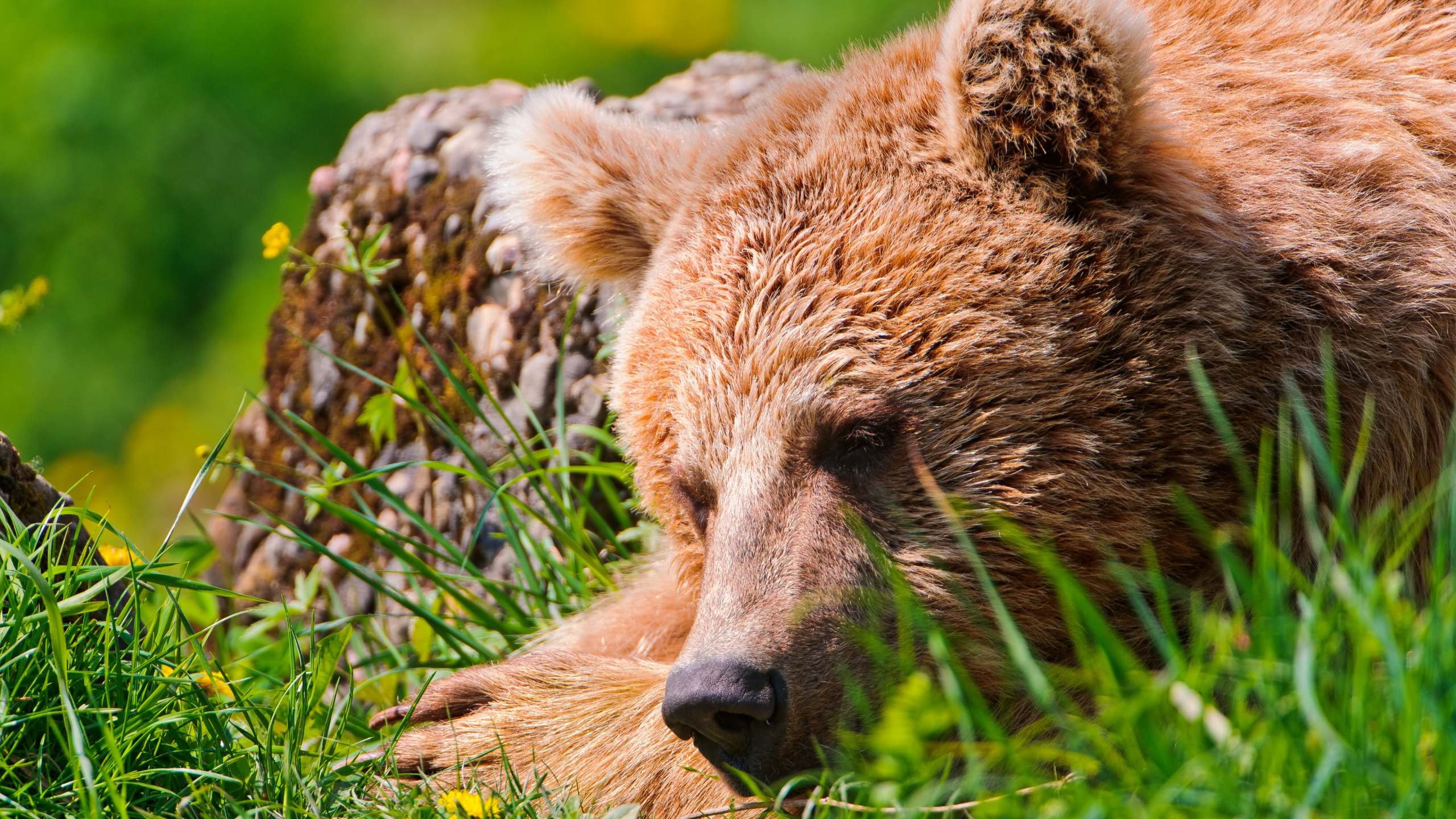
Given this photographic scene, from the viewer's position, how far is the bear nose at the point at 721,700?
223 centimetres

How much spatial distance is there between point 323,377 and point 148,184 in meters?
4.54

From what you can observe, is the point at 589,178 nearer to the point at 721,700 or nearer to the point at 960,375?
the point at 960,375

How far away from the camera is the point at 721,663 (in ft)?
7.42

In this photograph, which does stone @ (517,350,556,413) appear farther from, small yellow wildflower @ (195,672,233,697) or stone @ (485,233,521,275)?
small yellow wildflower @ (195,672,233,697)

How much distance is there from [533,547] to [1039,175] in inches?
77.7

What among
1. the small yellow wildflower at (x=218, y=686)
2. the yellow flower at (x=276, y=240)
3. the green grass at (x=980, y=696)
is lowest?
the green grass at (x=980, y=696)

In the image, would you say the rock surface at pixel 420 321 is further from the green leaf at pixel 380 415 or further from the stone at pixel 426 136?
the green leaf at pixel 380 415

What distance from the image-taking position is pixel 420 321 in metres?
4.45

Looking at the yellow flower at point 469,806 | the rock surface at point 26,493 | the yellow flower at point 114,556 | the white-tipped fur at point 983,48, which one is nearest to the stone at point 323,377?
the yellow flower at point 114,556

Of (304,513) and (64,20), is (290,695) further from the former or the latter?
(64,20)

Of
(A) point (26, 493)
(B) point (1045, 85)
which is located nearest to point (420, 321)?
(A) point (26, 493)

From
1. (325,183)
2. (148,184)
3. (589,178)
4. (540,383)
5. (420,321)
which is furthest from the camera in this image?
(148,184)

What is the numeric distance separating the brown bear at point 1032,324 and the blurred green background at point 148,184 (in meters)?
6.02

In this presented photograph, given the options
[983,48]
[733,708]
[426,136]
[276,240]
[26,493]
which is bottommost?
[733,708]
